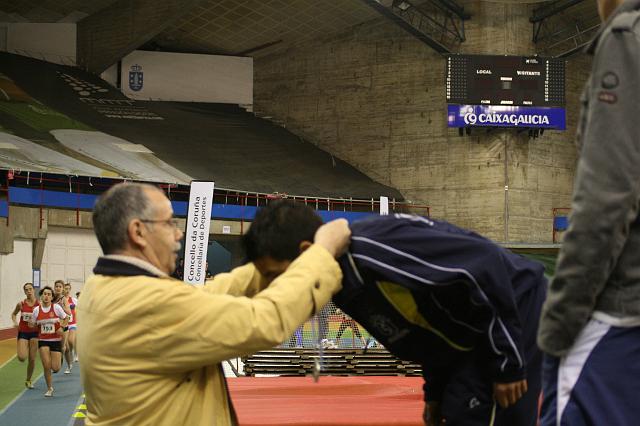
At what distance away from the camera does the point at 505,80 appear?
80.3 feet

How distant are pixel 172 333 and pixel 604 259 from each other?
1.14 metres

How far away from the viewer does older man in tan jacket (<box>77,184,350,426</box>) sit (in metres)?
2.09

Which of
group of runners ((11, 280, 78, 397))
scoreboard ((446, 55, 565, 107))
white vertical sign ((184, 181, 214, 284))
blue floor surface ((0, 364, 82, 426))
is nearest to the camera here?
blue floor surface ((0, 364, 82, 426))

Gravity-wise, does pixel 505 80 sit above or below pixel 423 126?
above

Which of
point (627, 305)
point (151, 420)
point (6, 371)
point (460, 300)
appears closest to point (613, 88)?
point (627, 305)

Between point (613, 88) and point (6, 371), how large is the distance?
1399cm

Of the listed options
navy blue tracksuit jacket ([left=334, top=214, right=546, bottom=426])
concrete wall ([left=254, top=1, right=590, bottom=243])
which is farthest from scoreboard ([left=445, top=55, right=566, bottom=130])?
navy blue tracksuit jacket ([left=334, top=214, right=546, bottom=426])

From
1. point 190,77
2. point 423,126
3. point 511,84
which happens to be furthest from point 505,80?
point 190,77

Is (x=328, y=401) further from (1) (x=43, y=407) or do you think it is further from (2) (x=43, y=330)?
(2) (x=43, y=330)

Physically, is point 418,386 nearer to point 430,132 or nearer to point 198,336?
point 198,336

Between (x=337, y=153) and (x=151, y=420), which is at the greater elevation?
(x=337, y=153)

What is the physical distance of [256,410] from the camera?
185 inches

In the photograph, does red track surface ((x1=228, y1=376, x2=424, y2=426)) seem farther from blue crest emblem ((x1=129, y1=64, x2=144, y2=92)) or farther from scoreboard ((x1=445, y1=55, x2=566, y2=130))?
blue crest emblem ((x1=129, y1=64, x2=144, y2=92))

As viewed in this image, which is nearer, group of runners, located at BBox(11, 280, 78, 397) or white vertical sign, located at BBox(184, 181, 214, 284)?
group of runners, located at BBox(11, 280, 78, 397)
